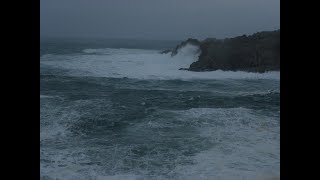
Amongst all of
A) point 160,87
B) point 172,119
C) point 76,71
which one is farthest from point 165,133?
point 76,71

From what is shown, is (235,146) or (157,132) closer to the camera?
(235,146)

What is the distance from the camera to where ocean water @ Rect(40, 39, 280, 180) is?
6.81m

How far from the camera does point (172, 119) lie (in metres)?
10.2

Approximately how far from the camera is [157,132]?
8969 mm

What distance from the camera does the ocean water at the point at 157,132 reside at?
22.4ft

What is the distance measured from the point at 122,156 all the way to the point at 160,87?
9.28 m

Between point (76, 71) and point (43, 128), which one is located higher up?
point (76, 71)
